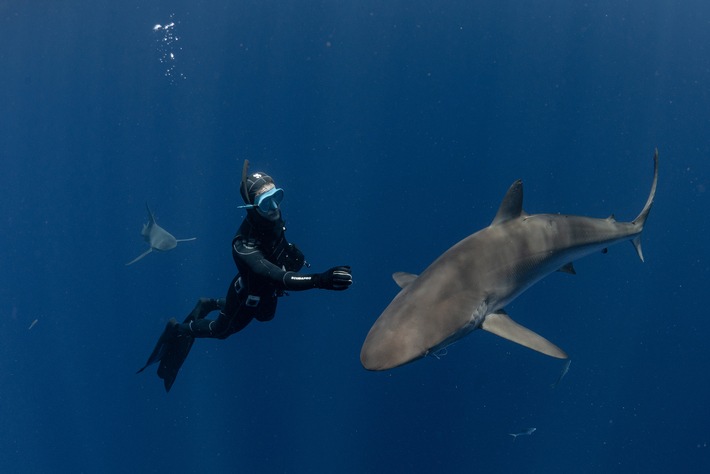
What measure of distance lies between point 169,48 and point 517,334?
3191 cm

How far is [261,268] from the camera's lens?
14.3 ft

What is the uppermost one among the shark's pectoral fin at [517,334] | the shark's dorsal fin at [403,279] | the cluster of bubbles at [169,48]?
the cluster of bubbles at [169,48]

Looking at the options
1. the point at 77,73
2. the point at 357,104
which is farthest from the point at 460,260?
the point at 77,73

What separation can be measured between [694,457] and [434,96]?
13.5m

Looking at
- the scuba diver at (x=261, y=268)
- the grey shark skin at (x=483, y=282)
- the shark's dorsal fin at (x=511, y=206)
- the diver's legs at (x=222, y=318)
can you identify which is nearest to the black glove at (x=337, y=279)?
the scuba diver at (x=261, y=268)

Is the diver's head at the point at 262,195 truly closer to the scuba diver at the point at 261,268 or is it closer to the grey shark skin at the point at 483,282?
the scuba diver at the point at 261,268

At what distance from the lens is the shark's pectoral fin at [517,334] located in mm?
3816

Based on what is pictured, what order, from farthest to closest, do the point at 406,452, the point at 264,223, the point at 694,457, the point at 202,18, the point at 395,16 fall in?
1. the point at 202,18
2. the point at 395,16
3. the point at 694,457
4. the point at 406,452
5. the point at 264,223

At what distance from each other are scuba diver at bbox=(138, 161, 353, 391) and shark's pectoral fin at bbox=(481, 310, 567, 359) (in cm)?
134

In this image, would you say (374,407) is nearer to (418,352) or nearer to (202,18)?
(418,352)

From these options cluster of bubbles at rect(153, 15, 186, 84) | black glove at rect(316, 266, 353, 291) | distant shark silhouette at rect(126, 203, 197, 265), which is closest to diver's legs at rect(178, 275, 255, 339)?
black glove at rect(316, 266, 353, 291)

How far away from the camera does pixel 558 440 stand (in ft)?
33.6

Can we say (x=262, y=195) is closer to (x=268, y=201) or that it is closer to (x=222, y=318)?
(x=268, y=201)

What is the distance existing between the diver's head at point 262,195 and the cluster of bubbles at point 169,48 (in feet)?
75.5
